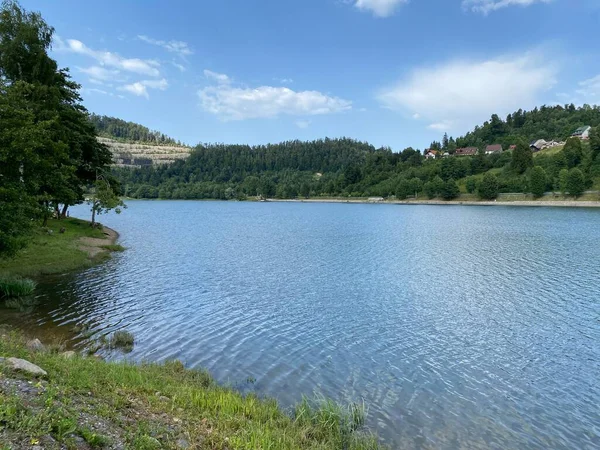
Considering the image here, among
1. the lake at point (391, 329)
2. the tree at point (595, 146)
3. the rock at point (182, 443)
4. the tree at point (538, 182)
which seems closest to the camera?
the rock at point (182, 443)

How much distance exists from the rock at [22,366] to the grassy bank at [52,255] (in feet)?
66.2

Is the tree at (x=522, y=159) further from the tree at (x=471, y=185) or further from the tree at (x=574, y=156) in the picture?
the tree at (x=471, y=185)

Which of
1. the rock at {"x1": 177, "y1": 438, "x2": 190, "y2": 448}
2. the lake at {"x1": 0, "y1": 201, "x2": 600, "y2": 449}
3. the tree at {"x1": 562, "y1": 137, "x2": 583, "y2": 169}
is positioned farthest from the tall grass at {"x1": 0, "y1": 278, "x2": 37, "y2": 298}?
the tree at {"x1": 562, "y1": 137, "x2": 583, "y2": 169}

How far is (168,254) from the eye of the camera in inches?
1758

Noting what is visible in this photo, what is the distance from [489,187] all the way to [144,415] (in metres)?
172

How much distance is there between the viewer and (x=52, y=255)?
34.5 meters

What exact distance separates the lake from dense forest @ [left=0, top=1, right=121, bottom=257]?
5.84 meters

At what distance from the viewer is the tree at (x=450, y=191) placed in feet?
577

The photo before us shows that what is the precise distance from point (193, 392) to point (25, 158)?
20822 mm

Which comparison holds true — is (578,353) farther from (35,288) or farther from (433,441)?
(35,288)

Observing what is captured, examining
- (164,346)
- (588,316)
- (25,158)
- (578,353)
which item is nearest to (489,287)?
(588,316)

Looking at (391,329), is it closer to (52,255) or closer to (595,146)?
(52,255)

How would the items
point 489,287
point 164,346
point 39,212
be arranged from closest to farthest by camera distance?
point 164,346
point 39,212
point 489,287

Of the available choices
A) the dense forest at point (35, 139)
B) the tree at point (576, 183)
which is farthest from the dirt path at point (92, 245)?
the tree at point (576, 183)
